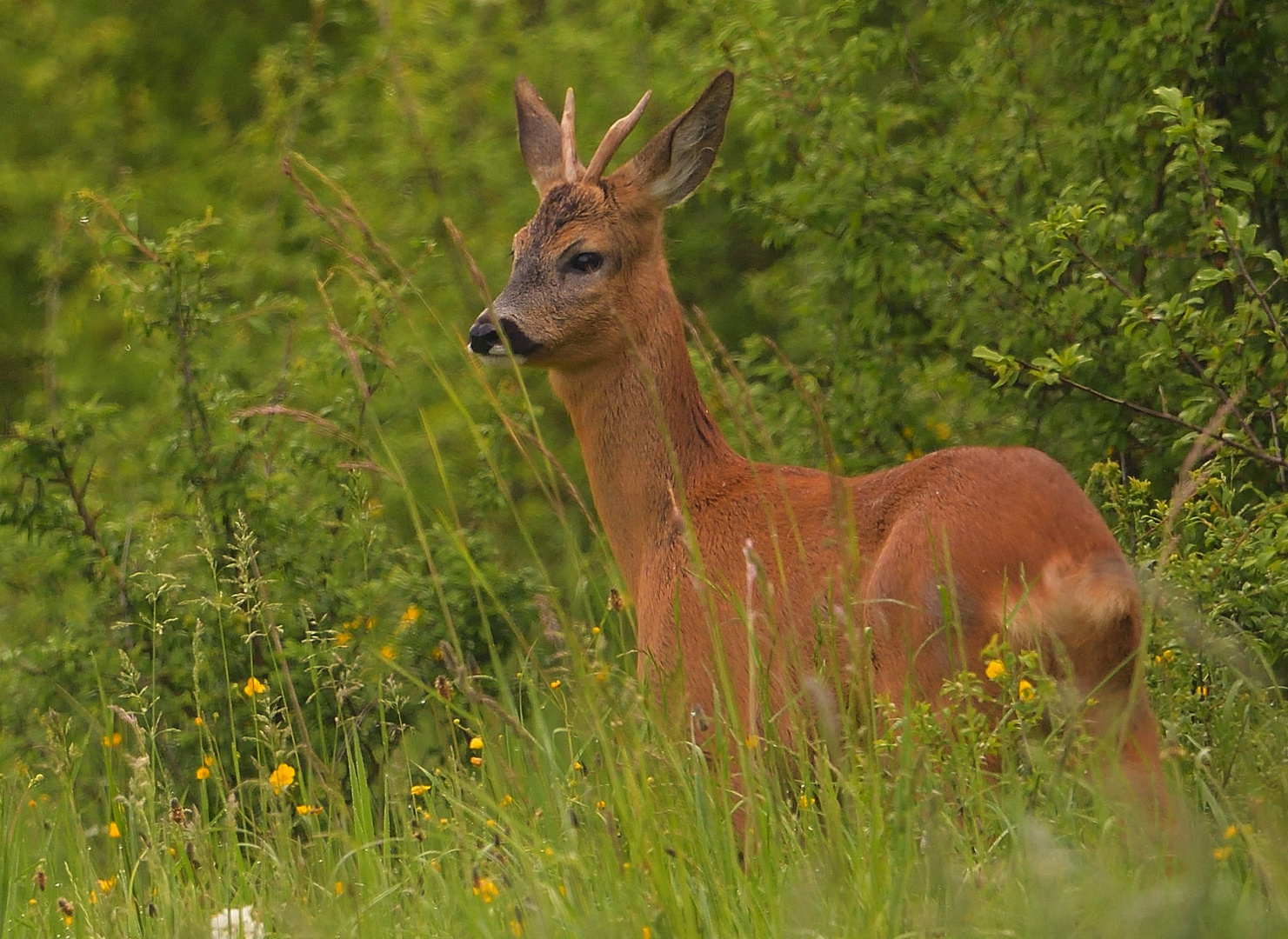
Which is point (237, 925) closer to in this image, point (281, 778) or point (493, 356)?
point (281, 778)

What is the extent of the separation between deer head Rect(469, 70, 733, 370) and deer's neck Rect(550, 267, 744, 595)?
0.06m

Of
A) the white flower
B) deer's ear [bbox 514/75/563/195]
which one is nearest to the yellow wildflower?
the white flower

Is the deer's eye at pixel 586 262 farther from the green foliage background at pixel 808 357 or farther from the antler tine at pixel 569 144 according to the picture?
the green foliage background at pixel 808 357

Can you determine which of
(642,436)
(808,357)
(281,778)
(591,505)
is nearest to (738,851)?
(281,778)

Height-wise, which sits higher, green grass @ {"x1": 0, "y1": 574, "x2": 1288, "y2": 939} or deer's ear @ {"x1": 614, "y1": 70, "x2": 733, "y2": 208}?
deer's ear @ {"x1": 614, "y1": 70, "x2": 733, "y2": 208}

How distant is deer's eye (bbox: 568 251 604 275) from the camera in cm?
506

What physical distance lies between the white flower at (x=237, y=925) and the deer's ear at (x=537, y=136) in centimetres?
305

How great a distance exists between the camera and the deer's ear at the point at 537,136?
18.6 ft

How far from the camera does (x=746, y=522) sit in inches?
175

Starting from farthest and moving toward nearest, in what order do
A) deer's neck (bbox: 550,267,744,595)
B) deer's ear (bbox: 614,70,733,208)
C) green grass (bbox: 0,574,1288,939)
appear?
deer's ear (bbox: 614,70,733,208), deer's neck (bbox: 550,267,744,595), green grass (bbox: 0,574,1288,939)

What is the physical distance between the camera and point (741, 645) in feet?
13.4

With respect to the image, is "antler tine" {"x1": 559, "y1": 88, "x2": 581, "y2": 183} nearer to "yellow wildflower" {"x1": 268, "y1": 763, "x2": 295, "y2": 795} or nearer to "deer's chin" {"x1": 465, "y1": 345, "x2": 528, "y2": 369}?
"deer's chin" {"x1": 465, "y1": 345, "x2": 528, "y2": 369}

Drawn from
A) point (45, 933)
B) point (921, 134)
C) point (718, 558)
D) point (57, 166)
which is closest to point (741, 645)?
point (718, 558)

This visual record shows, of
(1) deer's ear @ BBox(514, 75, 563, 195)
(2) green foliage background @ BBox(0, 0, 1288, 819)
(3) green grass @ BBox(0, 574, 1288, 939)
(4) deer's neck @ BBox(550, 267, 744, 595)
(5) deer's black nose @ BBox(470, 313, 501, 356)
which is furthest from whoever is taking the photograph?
(1) deer's ear @ BBox(514, 75, 563, 195)
